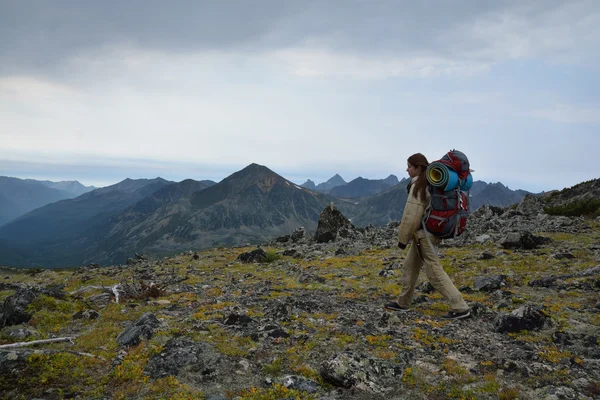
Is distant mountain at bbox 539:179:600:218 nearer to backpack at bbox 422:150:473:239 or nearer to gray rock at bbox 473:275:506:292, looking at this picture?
gray rock at bbox 473:275:506:292

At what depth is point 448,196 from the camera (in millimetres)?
9258

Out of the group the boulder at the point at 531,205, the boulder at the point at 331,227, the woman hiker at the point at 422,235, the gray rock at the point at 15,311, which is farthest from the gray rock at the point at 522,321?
the boulder at the point at 531,205

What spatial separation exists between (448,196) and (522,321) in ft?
12.2

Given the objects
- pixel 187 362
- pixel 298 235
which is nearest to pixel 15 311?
pixel 187 362

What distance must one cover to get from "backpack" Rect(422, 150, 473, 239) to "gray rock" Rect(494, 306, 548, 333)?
8.37 feet

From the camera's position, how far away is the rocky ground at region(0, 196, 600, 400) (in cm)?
605

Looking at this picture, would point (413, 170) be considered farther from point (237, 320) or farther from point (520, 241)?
point (520, 241)

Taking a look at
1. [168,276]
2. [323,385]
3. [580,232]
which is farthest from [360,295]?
[580,232]

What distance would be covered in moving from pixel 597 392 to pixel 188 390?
280 inches

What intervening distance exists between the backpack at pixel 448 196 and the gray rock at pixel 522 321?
2.55 meters

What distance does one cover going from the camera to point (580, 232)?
2200 cm

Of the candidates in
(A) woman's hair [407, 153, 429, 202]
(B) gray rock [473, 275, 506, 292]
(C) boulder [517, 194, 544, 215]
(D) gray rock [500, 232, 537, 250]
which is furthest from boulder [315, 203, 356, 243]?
(A) woman's hair [407, 153, 429, 202]

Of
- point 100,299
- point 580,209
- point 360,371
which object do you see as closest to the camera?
point 360,371

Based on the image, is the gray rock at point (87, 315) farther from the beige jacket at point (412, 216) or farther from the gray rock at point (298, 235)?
the gray rock at point (298, 235)
